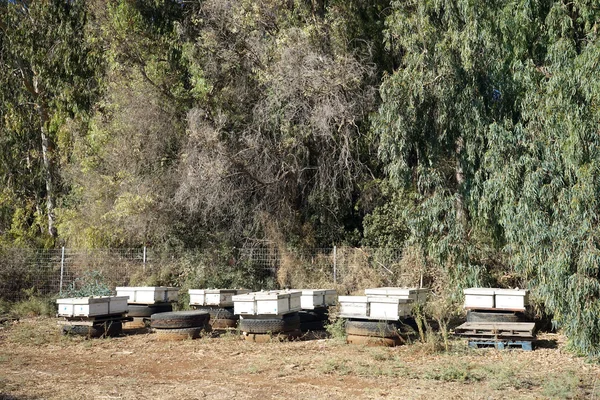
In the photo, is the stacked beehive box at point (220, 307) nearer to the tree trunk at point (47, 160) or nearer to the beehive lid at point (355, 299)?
the beehive lid at point (355, 299)

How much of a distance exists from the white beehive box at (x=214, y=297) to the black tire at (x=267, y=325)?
1471 millimetres

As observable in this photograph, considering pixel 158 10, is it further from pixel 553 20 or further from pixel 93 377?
pixel 93 377

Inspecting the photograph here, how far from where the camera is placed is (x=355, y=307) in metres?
12.2

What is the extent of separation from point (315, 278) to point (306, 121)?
449 cm

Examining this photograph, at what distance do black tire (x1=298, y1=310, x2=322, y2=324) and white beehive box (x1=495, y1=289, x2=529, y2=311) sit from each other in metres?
4.03

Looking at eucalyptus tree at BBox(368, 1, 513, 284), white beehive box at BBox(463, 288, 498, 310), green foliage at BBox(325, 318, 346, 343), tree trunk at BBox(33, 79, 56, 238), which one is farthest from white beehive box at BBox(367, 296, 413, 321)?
tree trunk at BBox(33, 79, 56, 238)

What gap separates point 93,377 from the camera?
31.7 ft

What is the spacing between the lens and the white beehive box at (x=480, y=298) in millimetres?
12242

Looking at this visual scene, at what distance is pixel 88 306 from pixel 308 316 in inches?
187

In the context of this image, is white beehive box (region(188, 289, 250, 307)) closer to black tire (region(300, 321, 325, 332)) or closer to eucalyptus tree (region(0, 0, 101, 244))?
black tire (region(300, 321, 325, 332))

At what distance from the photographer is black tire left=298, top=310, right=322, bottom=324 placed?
14.0m

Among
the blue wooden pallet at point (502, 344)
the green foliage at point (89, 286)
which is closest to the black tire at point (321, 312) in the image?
the blue wooden pallet at point (502, 344)

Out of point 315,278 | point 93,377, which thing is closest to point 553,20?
point 315,278

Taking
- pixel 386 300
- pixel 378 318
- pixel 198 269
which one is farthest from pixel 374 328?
pixel 198 269
